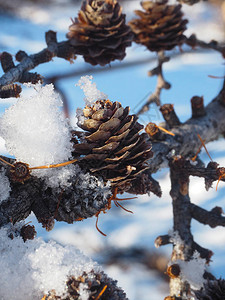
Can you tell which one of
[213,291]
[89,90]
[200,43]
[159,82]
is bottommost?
[213,291]

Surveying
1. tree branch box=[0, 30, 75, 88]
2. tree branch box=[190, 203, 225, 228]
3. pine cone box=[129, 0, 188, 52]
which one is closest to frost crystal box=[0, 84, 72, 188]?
tree branch box=[0, 30, 75, 88]

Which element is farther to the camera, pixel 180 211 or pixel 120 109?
pixel 180 211

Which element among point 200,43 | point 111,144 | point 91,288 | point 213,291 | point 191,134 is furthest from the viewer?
point 200,43

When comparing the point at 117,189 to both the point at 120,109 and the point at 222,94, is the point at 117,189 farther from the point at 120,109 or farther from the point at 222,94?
the point at 222,94

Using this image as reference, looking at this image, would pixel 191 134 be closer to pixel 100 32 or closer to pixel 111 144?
pixel 100 32

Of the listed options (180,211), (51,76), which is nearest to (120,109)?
(180,211)

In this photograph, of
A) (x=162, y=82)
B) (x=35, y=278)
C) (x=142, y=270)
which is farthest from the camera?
(x=142, y=270)

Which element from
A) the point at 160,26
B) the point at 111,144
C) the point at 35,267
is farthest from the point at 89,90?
the point at 160,26

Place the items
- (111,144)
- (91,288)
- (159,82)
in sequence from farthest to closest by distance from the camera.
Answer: (159,82), (111,144), (91,288)
